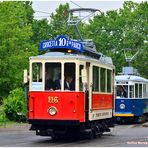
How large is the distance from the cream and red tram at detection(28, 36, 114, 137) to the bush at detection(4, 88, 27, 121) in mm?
9282

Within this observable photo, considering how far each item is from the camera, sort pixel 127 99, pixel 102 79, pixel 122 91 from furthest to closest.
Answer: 1. pixel 122 91
2. pixel 127 99
3. pixel 102 79

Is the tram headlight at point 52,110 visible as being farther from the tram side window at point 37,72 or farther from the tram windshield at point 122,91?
the tram windshield at point 122,91

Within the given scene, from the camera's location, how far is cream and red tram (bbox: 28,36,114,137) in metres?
18.8

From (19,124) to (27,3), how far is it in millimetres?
33847

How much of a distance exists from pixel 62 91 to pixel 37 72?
1325 millimetres

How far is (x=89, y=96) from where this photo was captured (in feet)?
63.7

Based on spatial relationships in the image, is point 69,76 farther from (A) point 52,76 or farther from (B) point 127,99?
(B) point 127,99

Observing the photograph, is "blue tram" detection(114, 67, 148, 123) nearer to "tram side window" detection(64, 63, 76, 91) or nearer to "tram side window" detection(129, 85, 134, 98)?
"tram side window" detection(129, 85, 134, 98)

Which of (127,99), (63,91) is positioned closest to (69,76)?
(63,91)

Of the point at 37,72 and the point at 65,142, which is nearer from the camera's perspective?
the point at 65,142

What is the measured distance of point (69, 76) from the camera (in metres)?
19.1

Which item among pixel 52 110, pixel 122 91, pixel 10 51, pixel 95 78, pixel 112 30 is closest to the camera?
pixel 52 110

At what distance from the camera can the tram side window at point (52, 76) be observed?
1912 cm

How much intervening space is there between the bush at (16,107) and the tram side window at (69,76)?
33.3 feet
